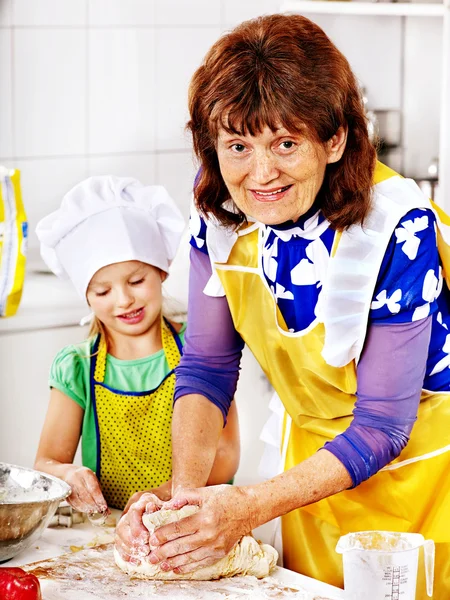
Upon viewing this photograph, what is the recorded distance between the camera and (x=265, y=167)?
1.07 m

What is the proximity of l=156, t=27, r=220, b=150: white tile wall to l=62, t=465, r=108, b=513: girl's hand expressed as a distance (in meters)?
1.56

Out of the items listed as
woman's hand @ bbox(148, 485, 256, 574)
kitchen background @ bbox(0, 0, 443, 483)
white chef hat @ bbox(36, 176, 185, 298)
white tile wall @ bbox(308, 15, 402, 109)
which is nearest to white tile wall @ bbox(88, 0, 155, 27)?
kitchen background @ bbox(0, 0, 443, 483)

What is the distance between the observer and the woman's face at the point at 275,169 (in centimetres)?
107

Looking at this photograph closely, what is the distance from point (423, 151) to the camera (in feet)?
9.43

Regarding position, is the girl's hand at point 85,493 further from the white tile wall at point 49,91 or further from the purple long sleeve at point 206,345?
the white tile wall at point 49,91

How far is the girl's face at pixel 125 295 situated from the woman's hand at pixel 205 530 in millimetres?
570

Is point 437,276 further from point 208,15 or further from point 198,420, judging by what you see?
point 208,15

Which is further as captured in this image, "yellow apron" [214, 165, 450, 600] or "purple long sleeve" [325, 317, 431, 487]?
"yellow apron" [214, 165, 450, 600]

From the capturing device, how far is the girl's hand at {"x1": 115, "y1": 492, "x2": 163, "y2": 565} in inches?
42.6

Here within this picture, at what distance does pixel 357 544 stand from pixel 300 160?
494mm

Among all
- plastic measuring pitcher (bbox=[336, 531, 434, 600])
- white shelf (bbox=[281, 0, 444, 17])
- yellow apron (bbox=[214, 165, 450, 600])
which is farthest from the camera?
white shelf (bbox=[281, 0, 444, 17])

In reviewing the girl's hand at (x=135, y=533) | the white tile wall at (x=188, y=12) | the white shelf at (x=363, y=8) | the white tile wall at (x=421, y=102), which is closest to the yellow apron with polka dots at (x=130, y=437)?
the girl's hand at (x=135, y=533)

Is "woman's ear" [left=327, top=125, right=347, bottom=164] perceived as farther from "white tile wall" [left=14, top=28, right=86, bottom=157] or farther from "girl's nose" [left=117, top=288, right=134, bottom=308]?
"white tile wall" [left=14, top=28, right=86, bottom=157]

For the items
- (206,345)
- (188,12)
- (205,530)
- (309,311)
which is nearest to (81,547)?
(205,530)
